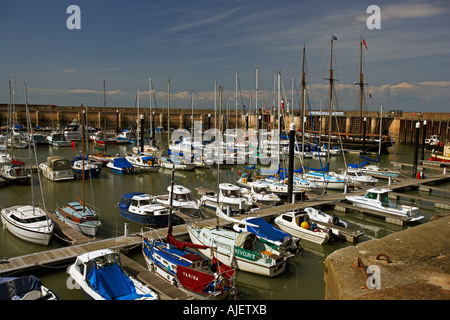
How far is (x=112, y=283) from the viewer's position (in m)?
12.2

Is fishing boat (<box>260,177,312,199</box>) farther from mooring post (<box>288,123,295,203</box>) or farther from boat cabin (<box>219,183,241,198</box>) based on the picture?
boat cabin (<box>219,183,241,198</box>)

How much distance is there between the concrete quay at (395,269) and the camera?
610 cm

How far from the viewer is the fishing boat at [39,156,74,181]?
33750 millimetres

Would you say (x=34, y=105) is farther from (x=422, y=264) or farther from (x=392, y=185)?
(x=422, y=264)

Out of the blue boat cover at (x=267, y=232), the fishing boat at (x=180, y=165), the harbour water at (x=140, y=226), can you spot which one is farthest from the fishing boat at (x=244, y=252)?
the fishing boat at (x=180, y=165)

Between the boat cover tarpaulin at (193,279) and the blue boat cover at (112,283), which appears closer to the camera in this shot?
the blue boat cover at (112,283)

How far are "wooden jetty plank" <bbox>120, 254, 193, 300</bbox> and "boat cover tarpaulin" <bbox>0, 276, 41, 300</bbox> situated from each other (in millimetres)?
3680

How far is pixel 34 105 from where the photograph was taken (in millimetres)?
115375

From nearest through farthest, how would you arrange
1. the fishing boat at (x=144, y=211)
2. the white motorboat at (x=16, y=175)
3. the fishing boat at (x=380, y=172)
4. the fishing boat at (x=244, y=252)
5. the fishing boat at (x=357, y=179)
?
the fishing boat at (x=244, y=252) → the fishing boat at (x=144, y=211) → the white motorboat at (x=16, y=175) → the fishing boat at (x=357, y=179) → the fishing boat at (x=380, y=172)

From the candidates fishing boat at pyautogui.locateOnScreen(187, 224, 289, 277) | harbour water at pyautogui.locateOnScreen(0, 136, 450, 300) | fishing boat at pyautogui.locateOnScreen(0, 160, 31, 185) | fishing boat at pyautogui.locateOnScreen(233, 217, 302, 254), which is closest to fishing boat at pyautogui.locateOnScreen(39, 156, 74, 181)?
harbour water at pyautogui.locateOnScreen(0, 136, 450, 300)

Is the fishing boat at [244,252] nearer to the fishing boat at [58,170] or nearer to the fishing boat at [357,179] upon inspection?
the fishing boat at [357,179]

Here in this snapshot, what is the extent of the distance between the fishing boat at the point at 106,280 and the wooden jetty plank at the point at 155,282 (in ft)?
1.31
